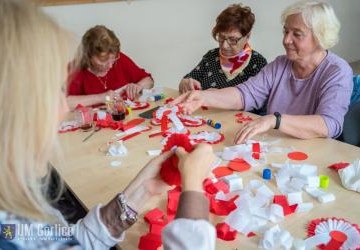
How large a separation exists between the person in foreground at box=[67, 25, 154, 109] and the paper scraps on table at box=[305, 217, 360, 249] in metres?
1.56

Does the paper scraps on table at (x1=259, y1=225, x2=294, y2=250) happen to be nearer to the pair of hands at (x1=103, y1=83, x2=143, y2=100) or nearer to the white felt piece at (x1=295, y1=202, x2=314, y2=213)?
the white felt piece at (x1=295, y1=202, x2=314, y2=213)

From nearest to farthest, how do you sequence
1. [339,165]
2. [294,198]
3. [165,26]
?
1. [294,198]
2. [339,165]
3. [165,26]

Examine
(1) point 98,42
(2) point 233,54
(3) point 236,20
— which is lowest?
(2) point 233,54

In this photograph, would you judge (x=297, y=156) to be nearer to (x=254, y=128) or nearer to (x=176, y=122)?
(x=254, y=128)

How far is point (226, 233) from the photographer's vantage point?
1084mm

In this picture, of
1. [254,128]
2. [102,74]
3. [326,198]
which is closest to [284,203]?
[326,198]

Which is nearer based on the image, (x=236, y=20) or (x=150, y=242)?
(x=150, y=242)

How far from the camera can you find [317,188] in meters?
1.31

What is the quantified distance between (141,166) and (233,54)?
139cm

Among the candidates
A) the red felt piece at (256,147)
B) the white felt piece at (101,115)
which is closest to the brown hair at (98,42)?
the white felt piece at (101,115)

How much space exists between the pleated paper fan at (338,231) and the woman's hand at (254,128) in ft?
1.93

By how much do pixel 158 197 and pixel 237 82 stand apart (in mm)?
1493

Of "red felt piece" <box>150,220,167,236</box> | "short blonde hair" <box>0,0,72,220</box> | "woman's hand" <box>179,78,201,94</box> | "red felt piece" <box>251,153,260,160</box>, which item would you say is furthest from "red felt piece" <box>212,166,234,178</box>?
"woman's hand" <box>179,78,201,94</box>

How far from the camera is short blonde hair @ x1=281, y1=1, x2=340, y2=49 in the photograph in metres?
1.91
